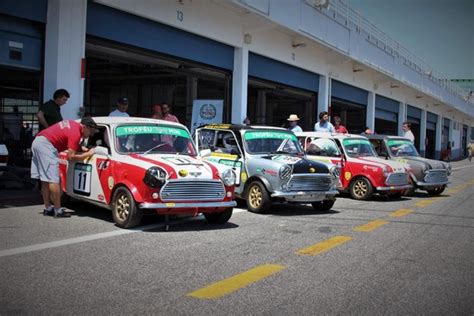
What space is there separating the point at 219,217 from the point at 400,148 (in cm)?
809

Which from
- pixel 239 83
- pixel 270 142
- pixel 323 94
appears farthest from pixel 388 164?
pixel 323 94

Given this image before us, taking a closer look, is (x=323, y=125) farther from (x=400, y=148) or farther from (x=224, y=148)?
(x=224, y=148)

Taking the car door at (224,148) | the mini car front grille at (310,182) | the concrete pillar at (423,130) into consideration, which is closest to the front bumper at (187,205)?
the mini car front grille at (310,182)

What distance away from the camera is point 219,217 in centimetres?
812

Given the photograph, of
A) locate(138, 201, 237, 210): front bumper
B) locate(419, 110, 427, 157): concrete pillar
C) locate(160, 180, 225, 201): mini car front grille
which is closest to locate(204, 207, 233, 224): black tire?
locate(138, 201, 237, 210): front bumper

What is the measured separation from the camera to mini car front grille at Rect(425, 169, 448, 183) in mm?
13453

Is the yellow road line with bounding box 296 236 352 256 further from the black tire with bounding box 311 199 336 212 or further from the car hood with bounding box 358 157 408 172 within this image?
the car hood with bounding box 358 157 408 172

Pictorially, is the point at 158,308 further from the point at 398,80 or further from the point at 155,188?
the point at 398,80

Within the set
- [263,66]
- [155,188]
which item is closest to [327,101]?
[263,66]

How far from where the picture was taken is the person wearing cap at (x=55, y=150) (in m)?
7.97

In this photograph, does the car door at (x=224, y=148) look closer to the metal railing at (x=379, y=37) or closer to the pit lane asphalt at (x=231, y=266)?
the pit lane asphalt at (x=231, y=266)

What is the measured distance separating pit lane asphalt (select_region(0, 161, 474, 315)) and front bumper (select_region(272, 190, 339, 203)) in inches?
16.1

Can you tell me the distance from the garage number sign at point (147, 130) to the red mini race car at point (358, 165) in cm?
484

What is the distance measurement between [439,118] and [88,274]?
48.0 metres
